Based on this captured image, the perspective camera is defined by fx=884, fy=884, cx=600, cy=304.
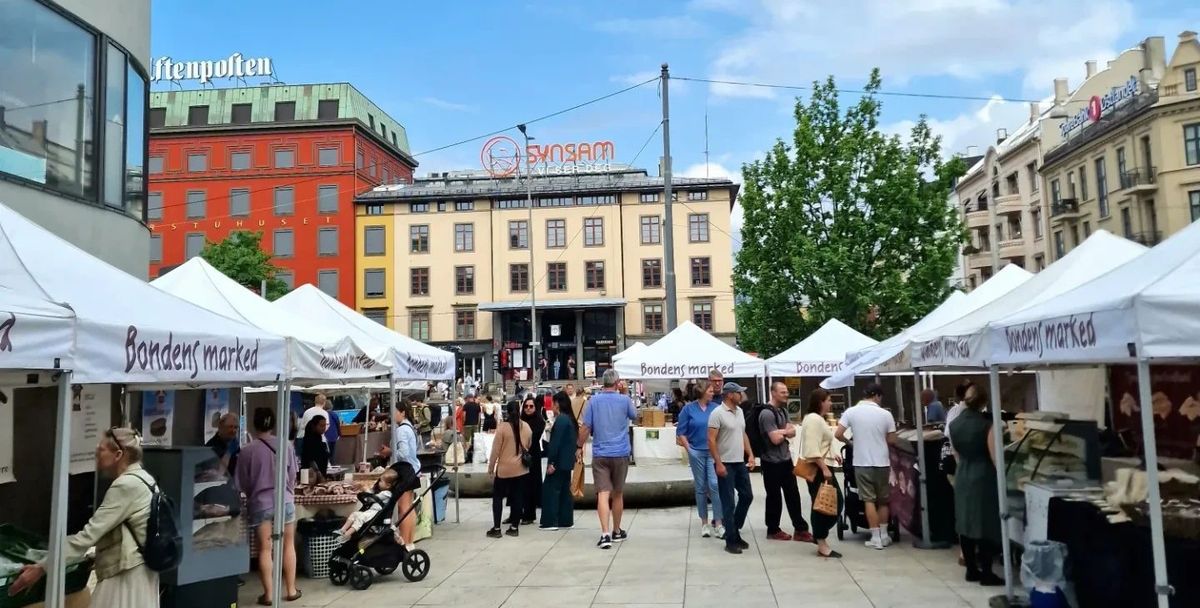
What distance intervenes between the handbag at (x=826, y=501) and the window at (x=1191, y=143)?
37108mm

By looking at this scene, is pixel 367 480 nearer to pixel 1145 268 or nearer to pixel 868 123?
pixel 1145 268

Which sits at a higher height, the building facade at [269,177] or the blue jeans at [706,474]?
the building facade at [269,177]

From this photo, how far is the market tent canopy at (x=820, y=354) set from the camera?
1917 centimetres

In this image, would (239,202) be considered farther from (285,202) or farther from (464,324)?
(464,324)

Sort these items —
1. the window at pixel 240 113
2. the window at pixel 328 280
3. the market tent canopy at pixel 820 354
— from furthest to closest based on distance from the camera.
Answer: the window at pixel 240 113, the window at pixel 328 280, the market tent canopy at pixel 820 354

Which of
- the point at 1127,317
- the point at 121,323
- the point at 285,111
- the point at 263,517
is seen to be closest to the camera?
the point at 1127,317

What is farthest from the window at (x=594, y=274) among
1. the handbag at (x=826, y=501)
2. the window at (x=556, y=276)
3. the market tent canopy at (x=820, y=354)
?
the handbag at (x=826, y=501)

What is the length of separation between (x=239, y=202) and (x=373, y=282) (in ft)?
36.4

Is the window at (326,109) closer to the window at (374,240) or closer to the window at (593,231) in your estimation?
the window at (374,240)

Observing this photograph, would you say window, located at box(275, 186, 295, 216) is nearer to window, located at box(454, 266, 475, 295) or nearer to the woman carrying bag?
window, located at box(454, 266, 475, 295)

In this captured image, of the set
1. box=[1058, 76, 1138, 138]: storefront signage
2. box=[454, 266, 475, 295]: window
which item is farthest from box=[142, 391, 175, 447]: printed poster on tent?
box=[454, 266, 475, 295]: window

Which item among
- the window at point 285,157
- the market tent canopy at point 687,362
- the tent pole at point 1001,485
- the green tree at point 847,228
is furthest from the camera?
the window at point 285,157

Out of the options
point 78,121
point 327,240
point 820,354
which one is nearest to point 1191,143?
point 820,354

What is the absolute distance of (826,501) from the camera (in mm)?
9461
